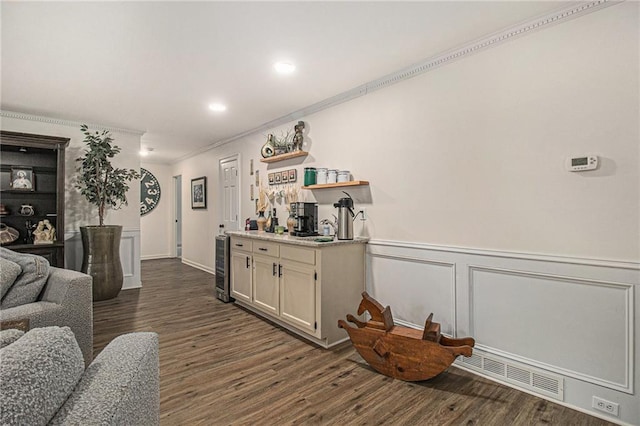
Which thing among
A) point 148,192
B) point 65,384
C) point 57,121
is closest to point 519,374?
point 65,384

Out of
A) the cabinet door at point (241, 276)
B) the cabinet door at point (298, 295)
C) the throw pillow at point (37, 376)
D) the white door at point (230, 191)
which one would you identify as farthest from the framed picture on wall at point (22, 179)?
the throw pillow at point (37, 376)

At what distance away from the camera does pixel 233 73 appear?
287 cm

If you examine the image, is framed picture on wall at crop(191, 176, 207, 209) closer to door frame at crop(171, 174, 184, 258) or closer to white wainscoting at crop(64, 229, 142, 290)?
door frame at crop(171, 174, 184, 258)

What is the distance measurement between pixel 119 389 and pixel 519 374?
7.82 ft

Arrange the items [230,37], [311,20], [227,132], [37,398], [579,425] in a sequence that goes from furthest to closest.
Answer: [227,132], [230,37], [311,20], [579,425], [37,398]

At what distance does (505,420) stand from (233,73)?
3.22m

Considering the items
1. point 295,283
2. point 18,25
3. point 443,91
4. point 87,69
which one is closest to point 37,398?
point 295,283

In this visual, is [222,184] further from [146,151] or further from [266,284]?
[266,284]

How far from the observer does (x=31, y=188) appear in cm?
402

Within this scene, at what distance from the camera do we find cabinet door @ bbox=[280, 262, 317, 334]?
2.82m

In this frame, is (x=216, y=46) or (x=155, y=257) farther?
(x=155, y=257)

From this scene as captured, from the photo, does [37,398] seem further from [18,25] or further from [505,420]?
[18,25]

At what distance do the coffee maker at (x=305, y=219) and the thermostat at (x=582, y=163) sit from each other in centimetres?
225

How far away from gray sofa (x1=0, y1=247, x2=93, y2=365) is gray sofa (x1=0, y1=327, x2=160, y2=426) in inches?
56.5
